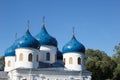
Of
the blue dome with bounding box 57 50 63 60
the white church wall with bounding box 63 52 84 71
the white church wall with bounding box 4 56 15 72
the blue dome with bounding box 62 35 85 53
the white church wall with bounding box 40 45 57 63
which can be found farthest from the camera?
the blue dome with bounding box 57 50 63 60

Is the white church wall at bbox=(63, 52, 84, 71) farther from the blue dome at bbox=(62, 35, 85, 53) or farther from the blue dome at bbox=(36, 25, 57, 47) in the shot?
the blue dome at bbox=(36, 25, 57, 47)

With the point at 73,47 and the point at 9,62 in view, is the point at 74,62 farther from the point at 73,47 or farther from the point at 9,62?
the point at 9,62

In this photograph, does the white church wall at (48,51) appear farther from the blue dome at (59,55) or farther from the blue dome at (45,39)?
the blue dome at (59,55)

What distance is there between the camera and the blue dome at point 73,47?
124 ft

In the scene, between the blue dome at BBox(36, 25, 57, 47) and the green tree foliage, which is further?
the green tree foliage

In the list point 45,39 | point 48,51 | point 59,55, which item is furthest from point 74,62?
point 59,55

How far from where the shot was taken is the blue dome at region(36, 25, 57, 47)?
3922cm

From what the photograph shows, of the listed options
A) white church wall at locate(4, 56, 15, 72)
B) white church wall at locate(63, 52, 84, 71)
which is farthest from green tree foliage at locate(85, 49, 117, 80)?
white church wall at locate(4, 56, 15, 72)

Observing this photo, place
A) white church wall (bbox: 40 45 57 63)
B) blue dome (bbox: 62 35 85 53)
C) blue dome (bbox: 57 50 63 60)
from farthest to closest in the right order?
blue dome (bbox: 57 50 63 60), white church wall (bbox: 40 45 57 63), blue dome (bbox: 62 35 85 53)

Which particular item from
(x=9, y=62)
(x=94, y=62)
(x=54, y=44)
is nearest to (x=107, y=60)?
(x=94, y=62)

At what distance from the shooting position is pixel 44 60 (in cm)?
3853

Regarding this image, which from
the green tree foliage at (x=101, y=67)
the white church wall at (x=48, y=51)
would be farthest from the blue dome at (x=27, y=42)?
the green tree foliage at (x=101, y=67)

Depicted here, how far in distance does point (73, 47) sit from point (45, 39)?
352 centimetres

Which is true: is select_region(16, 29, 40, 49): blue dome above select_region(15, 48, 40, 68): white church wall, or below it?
above
